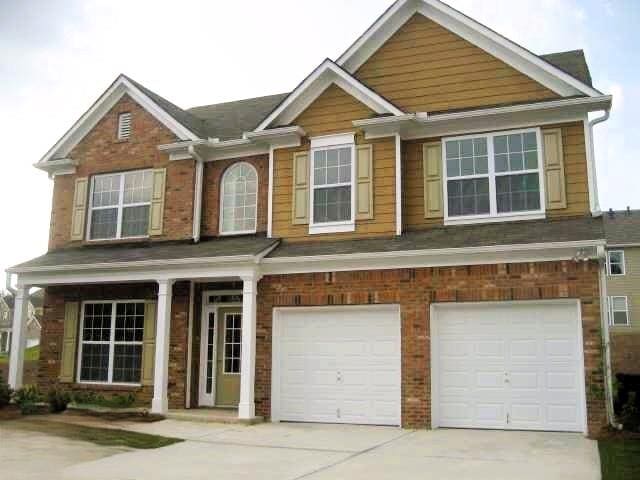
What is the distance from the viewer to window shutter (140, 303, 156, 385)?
51.4 feet

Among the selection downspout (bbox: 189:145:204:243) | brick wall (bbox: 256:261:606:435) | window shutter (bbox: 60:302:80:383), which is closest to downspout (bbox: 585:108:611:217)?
brick wall (bbox: 256:261:606:435)

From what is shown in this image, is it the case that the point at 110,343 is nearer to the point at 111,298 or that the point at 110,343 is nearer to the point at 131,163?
the point at 111,298

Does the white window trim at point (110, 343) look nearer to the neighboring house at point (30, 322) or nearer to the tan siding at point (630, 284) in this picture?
the tan siding at point (630, 284)

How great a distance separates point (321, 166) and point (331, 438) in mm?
6273

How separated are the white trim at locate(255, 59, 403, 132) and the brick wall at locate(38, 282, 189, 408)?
4546mm

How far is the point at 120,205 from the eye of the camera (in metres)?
17.5

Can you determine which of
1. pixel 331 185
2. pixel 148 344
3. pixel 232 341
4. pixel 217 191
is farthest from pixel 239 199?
pixel 148 344

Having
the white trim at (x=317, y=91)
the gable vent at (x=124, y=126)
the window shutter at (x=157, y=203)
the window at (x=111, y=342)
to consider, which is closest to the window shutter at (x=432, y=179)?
the white trim at (x=317, y=91)

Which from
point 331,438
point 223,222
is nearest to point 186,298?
point 223,222

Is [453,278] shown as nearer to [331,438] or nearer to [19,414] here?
[331,438]

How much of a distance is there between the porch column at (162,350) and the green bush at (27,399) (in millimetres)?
2632

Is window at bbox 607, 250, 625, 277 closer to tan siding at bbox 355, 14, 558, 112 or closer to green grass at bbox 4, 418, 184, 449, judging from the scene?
tan siding at bbox 355, 14, 558, 112

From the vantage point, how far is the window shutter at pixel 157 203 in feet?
55.4

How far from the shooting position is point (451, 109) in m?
14.7
